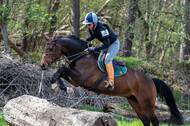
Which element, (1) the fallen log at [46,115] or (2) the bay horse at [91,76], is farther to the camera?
(2) the bay horse at [91,76]

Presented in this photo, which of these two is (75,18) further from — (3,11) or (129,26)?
(3,11)

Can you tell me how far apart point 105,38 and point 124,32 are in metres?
8.76

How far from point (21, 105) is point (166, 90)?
434cm

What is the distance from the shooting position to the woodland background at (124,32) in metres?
9.30

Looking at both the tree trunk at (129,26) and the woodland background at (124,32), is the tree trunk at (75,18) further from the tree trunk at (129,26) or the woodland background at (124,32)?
the tree trunk at (129,26)

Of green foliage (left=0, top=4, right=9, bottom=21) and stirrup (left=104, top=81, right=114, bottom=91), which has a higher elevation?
green foliage (left=0, top=4, right=9, bottom=21)

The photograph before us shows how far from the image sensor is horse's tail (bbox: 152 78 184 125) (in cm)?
662

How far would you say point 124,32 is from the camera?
13.8 m

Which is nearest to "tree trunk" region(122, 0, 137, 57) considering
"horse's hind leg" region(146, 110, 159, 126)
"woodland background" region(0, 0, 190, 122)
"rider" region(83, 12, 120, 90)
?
"woodland background" region(0, 0, 190, 122)

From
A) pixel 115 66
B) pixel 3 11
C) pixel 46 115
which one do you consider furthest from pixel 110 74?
pixel 3 11

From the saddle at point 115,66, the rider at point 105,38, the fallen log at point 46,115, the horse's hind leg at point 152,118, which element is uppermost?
the rider at point 105,38

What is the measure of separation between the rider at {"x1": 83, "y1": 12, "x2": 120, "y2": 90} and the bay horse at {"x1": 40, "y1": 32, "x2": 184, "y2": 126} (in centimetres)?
24

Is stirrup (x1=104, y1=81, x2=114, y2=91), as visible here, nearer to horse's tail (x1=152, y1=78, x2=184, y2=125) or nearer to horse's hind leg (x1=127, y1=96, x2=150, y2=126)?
horse's hind leg (x1=127, y1=96, x2=150, y2=126)

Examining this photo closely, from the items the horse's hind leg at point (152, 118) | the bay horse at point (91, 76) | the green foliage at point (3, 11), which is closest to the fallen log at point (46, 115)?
the bay horse at point (91, 76)
